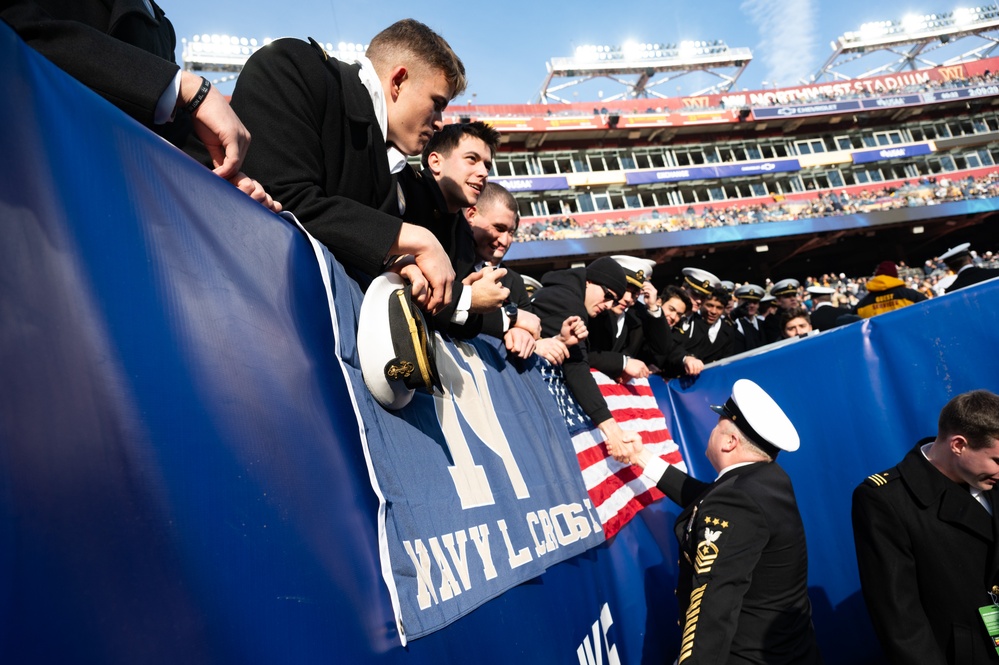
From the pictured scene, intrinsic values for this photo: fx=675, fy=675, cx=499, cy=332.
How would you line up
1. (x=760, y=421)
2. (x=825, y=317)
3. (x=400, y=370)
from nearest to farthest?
(x=400, y=370) → (x=760, y=421) → (x=825, y=317)

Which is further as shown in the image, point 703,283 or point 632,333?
point 703,283

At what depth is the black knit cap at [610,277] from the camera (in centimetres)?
396

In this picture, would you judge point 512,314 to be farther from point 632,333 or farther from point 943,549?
point 632,333

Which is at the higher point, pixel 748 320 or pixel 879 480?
pixel 748 320

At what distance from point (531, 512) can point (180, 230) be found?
58.0 inches

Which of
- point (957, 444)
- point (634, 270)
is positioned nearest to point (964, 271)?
point (634, 270)

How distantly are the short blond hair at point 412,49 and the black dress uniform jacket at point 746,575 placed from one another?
188 centimetres

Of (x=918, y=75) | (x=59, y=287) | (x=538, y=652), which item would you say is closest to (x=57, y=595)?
(x=59, y=287)

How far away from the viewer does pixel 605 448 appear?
150 inches

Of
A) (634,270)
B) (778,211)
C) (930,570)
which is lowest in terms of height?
(930,570)

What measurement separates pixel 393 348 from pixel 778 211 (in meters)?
35.1

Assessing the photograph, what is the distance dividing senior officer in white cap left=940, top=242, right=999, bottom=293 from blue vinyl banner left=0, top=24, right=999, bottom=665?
4.54m

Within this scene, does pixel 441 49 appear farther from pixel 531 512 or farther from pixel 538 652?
pixel 538 652

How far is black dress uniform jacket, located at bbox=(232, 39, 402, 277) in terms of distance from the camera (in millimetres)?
1680
